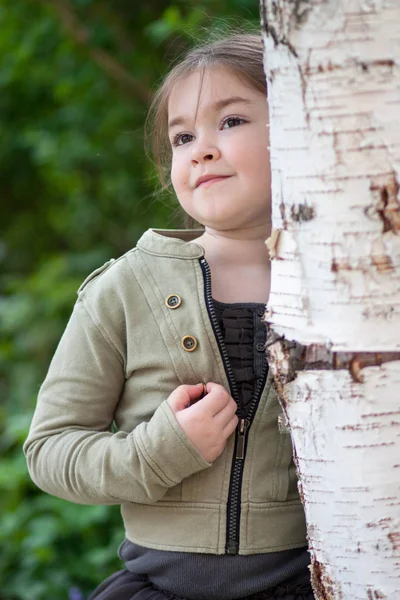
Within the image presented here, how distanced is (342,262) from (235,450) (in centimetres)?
62

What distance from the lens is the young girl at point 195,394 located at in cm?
180

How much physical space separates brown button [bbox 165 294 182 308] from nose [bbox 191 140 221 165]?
30 cm

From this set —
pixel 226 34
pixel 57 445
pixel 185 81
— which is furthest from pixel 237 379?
pixel 226 34

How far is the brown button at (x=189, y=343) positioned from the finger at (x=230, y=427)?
169 millimetres

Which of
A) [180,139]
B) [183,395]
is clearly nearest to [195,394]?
[183,395]

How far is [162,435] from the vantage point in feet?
5.65

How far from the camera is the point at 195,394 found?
1.78m

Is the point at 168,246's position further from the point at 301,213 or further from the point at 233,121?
the point at 301,213

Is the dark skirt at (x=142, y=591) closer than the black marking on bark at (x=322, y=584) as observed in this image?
No

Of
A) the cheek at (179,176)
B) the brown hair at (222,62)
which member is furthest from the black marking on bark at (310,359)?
the brown hair at (222,62)

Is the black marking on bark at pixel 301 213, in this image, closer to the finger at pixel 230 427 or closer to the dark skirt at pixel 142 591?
the finger at pixel 230 427

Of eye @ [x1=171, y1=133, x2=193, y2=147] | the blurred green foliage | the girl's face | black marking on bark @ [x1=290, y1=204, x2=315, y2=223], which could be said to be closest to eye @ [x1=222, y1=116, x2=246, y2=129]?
the girl's face

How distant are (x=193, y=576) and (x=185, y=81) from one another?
1.09 meters

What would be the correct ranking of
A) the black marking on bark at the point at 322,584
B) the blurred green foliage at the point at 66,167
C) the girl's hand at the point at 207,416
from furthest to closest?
the blurred green foliage at the point at 66,167 < the girl's hand at the point at 207,416 < the black marking on bark at the point at 322,584
